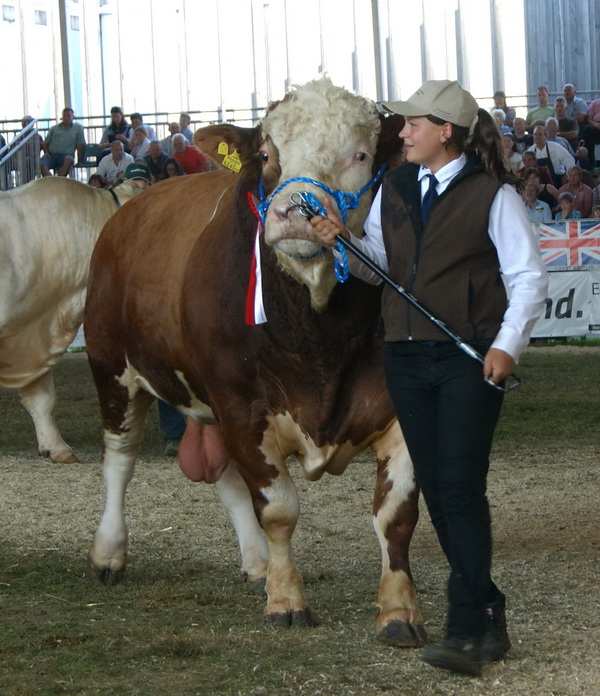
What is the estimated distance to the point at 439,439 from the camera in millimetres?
3283

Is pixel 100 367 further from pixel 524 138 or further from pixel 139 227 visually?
pixel 524 138

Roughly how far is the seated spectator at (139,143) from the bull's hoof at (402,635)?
46.1 feet

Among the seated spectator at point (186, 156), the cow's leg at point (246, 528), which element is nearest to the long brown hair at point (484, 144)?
A: the cow's leg at point (246, 528)

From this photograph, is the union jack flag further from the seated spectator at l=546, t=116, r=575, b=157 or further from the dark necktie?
the dark necktie

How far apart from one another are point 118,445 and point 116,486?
184mm

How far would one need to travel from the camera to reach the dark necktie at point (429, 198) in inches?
131

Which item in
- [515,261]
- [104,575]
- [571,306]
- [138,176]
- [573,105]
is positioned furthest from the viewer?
[573,105]

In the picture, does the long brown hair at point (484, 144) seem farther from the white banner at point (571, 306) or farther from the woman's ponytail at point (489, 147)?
the white banner at point (571, 306)

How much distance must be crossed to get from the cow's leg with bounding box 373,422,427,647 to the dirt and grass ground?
11 cm

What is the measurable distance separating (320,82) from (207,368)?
108 cm

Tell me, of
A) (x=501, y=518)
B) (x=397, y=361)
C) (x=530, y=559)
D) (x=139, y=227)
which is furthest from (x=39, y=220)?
(x=397, y=361)

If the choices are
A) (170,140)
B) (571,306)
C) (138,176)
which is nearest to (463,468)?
(138,176)

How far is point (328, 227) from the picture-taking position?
3354 mm

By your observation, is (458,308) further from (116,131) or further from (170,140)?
(116,131)
